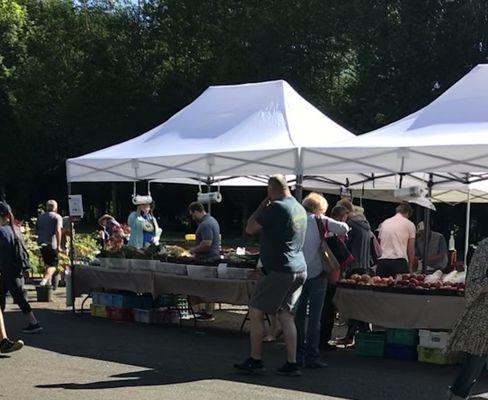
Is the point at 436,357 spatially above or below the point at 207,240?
below

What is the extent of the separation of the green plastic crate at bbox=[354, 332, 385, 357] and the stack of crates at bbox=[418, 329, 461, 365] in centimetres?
45

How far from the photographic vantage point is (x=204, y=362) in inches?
306

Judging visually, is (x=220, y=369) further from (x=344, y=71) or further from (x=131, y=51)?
(x=131, y=51)

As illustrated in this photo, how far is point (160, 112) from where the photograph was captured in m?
36.5

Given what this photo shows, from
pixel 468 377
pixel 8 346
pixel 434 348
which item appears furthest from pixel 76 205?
pixel 468 377

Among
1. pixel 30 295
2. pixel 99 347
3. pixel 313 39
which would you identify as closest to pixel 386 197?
pixel 30 295

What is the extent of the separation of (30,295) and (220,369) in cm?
678

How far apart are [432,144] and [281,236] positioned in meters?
2.54

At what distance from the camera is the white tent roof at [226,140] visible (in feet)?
32.3

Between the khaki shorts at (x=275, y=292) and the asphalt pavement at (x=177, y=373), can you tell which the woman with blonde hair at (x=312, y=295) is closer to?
the asphalt pavement at (x=177, y=373)

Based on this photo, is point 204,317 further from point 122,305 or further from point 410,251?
point 410,251

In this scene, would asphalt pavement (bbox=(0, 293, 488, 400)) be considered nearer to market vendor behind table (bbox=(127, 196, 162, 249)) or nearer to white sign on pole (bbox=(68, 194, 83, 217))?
white sign on pole (bbox=(68, 194, 83, 217))

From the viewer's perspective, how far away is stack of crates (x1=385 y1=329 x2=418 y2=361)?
27.0ft

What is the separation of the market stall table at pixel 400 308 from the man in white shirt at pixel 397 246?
1.93 meters
